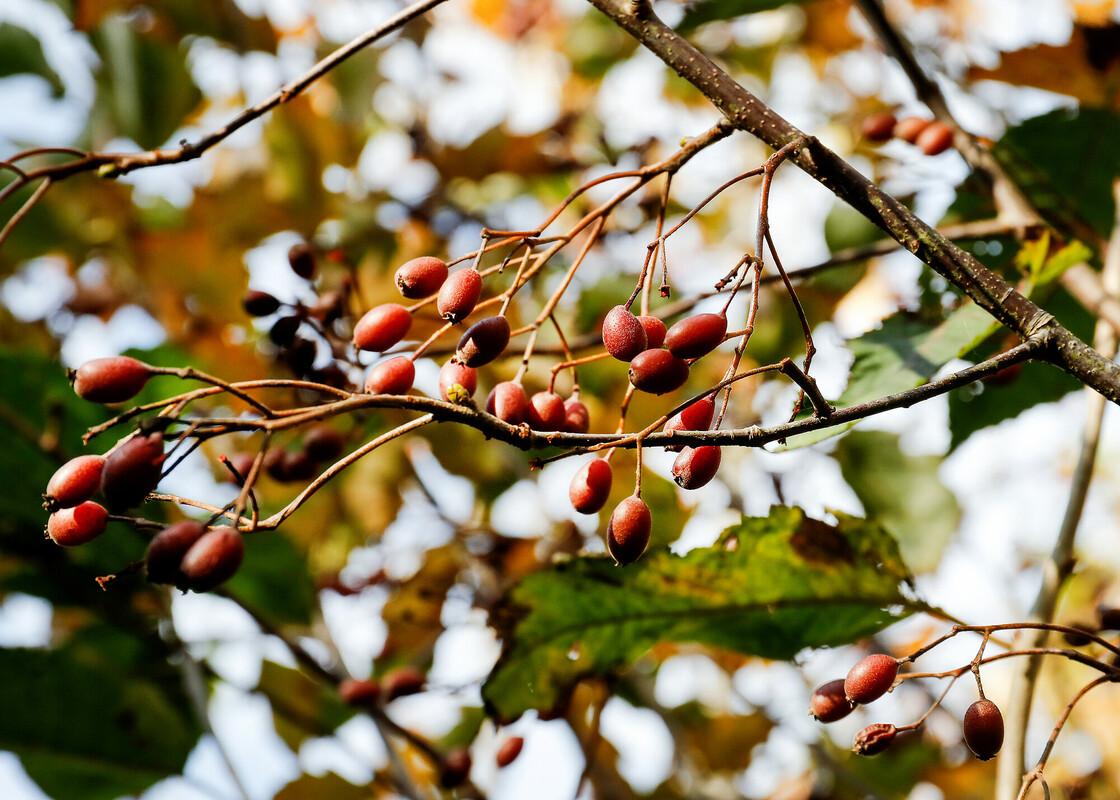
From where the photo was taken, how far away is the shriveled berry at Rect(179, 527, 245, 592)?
0.89m

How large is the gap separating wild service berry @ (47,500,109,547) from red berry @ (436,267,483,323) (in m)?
0.40

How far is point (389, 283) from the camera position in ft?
10.3

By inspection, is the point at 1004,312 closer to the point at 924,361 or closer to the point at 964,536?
the point at 924,361

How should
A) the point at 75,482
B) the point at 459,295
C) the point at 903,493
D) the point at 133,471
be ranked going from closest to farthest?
the point at 133,471 < the point at 75,482 < the point at 459,295 < the point at 903,493

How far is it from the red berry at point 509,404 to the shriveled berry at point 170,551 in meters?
0.32

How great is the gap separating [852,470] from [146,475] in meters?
2.11

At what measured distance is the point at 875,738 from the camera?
113 cm

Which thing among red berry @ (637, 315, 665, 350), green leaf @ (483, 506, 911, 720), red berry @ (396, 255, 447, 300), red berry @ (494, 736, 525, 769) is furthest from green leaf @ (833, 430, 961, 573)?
red berry @ (396, 255, 447, 300)

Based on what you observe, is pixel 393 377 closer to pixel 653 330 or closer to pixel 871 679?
pixel 653 330

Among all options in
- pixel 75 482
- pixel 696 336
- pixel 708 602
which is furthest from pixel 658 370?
pixel 708 602

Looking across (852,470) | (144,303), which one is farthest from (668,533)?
(144,303)

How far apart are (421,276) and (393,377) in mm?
187

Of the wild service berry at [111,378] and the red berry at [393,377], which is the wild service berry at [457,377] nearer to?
the red berry at [393,377]

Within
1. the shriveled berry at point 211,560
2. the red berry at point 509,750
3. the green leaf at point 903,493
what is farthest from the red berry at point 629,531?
the green leaf at point 903,493
